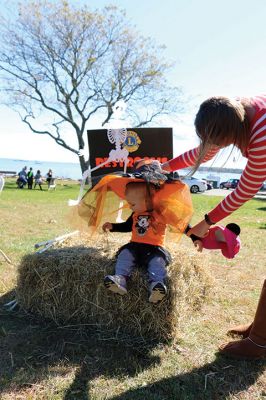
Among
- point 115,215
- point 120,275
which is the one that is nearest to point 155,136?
point 115,215

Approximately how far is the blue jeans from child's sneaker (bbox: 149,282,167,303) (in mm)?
153

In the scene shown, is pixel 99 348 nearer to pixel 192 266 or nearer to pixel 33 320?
pixel 33 320

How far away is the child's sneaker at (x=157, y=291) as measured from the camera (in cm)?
275

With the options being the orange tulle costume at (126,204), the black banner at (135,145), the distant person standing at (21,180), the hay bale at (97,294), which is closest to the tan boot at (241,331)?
the hay bale at (97,294)

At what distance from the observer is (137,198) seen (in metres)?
3.30

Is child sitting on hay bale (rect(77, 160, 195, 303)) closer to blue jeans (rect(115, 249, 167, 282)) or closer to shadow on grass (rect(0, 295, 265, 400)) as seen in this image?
blue jeans (rect(115, 249, 167, 282))

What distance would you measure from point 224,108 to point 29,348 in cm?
225

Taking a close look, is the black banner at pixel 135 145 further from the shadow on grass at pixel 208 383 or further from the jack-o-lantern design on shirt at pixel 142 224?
the shadow on grass at pixel 208 383

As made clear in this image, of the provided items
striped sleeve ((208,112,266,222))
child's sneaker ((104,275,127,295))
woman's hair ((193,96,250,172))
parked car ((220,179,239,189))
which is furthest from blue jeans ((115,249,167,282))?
parked car ((220,179,239,189))

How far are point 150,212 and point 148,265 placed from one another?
494mm

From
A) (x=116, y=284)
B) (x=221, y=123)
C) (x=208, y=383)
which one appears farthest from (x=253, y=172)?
(x=208, y=383)

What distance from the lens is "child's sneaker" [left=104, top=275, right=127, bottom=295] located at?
9.07ft

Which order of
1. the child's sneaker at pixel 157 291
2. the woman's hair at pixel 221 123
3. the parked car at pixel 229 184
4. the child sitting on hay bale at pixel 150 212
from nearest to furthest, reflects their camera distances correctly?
the woman's hair at pixel 221 123
the child's sneaker at pixel 157 291
the child sitting on hay bale at pixel 150 212
the parked car at pixel 229 184

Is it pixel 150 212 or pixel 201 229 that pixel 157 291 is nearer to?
pixel 201 229
